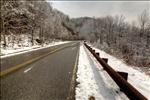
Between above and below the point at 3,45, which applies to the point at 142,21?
above

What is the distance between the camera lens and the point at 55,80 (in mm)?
8039

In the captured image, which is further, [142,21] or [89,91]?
[142,21]

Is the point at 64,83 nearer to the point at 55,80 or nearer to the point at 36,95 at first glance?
the point at 55,80

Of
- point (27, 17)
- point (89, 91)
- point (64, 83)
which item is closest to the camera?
point (89, 91)

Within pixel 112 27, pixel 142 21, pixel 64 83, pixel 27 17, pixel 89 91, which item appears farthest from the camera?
pixel 112 27

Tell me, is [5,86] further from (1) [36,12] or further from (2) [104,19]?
(2) [104,19]

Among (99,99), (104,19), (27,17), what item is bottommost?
(99,99)

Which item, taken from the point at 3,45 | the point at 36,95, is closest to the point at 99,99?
the point at 36,95

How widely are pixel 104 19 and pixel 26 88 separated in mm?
115921

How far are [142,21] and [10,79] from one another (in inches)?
3191

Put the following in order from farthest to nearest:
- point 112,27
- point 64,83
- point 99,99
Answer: point 112,27, point 64,83, point 99,99

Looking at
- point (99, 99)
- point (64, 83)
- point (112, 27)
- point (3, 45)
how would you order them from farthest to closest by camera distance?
point (112, 27) < point (3, 45) < point (64, 83) < point (99, 99)

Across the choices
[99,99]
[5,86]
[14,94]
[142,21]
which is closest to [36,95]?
[14,94]

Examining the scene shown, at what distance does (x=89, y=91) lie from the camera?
6.69m
